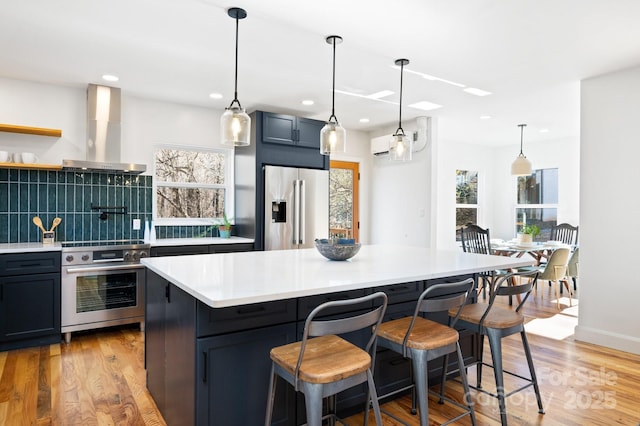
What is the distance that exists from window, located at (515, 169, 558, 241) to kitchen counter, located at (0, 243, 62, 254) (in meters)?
7.33

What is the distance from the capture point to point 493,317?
7.50 feet

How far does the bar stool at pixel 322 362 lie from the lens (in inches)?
58.6

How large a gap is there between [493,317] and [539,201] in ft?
19.0

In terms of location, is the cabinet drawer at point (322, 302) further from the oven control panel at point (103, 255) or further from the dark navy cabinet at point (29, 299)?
the dark navy cabinet at point (29, 299)

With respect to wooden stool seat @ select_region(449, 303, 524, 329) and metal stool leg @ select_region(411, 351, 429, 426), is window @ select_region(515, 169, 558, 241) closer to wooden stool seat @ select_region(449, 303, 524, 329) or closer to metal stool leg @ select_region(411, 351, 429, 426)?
wooden stool seat @ select_region(449, 303, 524, 329)

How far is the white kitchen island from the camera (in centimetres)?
171

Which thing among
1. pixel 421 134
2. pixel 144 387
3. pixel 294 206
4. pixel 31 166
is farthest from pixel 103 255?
pixel 421 134

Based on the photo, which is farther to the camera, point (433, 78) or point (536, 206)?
point (536, 206)

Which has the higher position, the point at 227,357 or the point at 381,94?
the point at 381,94

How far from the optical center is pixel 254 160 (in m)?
4.64

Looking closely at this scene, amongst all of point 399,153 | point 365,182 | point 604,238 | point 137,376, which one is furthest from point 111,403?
point 365,182

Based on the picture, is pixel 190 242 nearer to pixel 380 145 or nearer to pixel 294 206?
pixel 294 206

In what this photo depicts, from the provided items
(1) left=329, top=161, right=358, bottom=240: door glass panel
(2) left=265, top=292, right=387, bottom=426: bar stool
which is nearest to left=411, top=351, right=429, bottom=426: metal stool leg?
(2) left=265, top=292, right=387, bottom=426: bar stool

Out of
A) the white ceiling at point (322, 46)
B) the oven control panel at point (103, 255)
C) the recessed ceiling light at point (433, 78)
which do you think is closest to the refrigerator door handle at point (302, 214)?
the white ceiling at point (322, 46)
